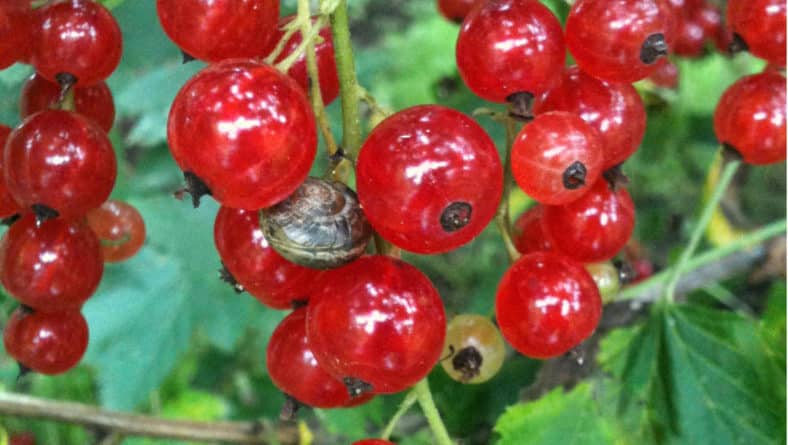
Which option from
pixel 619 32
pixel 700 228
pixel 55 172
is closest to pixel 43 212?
pixel 55 172

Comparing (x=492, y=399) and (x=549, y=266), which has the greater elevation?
(x=549, y=266)

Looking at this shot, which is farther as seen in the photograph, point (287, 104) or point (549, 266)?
point (549, 266)

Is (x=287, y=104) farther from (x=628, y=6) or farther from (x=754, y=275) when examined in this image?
(x=754, y=275)

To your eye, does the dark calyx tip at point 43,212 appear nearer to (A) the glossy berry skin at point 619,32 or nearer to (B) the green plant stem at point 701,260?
(A) the glossy berry skin at point 619,32

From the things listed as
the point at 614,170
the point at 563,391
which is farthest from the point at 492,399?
the point at 614,170

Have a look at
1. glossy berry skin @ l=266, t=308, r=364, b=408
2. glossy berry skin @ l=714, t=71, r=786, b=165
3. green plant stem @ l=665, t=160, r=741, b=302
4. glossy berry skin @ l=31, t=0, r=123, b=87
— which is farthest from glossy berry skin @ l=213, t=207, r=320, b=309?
green plant stem @ l=665, t=160, r=741, b=302

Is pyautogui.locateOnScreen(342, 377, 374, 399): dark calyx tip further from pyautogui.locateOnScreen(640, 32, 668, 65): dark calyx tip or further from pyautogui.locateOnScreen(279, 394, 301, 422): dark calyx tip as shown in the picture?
pyautogui.locateOnScreen(640, 32, 668, 65): dark calyx tip
